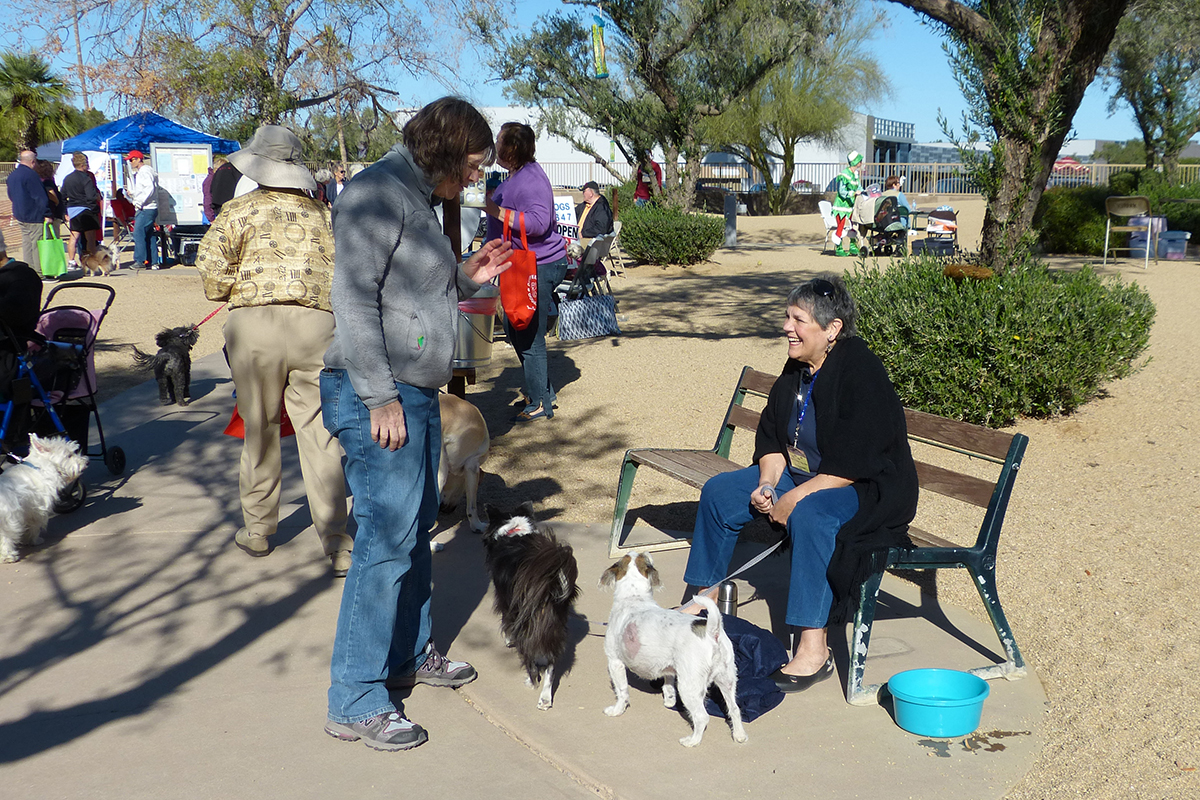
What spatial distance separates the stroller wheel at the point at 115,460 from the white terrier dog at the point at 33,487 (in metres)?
0.64

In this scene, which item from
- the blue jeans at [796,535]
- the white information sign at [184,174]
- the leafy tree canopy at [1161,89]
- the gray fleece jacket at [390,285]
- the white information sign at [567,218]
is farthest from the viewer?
the leafy tree canopy at [1161,89]

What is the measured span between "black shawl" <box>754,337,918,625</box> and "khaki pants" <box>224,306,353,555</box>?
206 centimetres

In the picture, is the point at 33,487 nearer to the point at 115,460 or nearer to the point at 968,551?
the point at 115,460

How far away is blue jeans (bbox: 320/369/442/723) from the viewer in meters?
2.92

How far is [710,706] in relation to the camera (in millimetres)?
3273

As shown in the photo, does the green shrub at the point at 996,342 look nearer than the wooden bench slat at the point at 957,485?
No

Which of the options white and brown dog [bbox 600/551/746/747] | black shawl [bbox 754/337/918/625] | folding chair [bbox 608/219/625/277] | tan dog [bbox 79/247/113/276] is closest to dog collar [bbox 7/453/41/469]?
white and brown dog [bbox 600/551/746/747]

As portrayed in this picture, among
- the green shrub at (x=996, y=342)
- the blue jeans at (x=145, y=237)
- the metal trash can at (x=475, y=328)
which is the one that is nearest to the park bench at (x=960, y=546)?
the metal trash can at (x=475, y=328)

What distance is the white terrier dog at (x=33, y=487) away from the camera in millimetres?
4457

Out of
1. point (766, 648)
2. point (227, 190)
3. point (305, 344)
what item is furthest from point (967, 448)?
point (227, 190)

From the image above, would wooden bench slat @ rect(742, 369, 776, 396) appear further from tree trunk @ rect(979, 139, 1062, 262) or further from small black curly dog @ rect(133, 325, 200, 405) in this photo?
small black curly dog @ rect(133, 325, 200, 405)

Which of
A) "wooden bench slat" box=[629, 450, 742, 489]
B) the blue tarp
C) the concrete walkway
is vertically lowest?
the concrete walkway

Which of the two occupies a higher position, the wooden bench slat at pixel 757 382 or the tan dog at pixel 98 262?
the tan dog at pixel 98 262

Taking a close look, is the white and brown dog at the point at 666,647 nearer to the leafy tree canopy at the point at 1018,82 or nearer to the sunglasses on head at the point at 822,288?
the sunglasses on head at the point at 822,288
